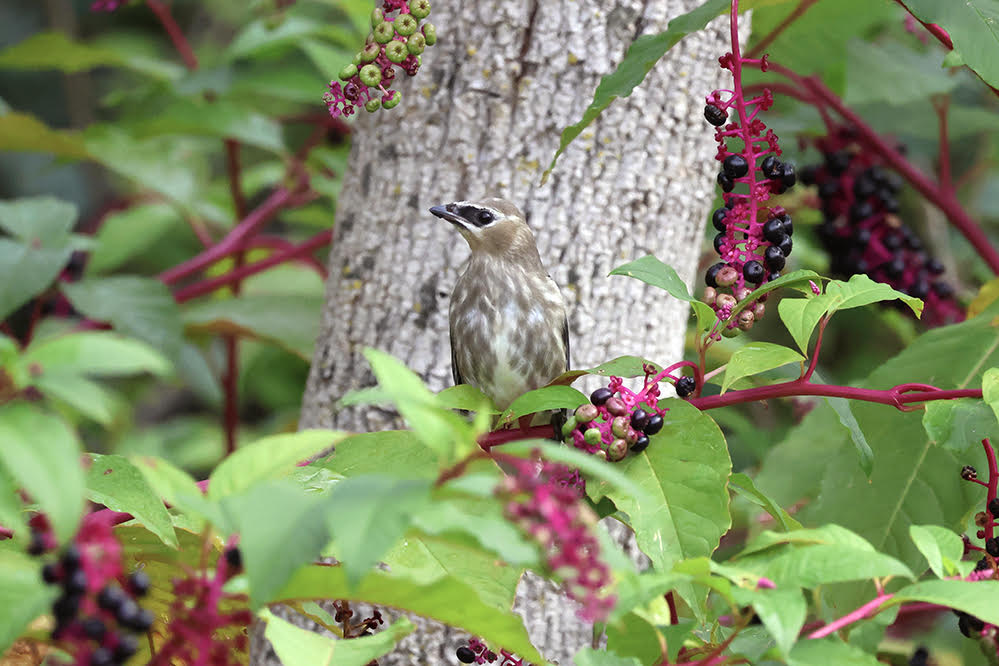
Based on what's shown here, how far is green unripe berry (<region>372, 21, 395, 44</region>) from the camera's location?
1734 millimetres

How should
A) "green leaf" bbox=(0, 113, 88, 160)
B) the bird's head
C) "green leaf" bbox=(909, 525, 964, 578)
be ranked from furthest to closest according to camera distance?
"green leaf" bbox=(0, 113, 88, 160) → the bird's head → "green leaf" bbox=(909, 525, 964, 578)

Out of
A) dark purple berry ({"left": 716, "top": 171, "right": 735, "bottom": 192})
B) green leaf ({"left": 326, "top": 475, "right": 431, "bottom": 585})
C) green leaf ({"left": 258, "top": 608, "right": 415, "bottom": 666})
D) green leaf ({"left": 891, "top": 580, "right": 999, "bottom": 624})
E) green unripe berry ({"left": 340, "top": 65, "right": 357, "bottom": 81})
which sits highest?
green unripe berry ({"left": 340, "top": 65, "right": 357, "bottom": 81})

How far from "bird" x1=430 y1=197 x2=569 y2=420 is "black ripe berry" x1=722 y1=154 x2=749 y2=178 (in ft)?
2.67

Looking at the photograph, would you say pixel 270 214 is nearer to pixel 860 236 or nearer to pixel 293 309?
pixel 293 309

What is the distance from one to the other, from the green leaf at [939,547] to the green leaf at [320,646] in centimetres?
70

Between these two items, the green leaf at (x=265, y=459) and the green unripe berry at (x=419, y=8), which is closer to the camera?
the green leaf at (x=265, y=459)

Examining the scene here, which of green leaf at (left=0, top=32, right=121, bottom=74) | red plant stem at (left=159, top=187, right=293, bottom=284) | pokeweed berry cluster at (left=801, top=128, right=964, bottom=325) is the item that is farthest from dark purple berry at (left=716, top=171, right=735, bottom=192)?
green leaf at (left=0, top=32, right=121, bottom=74)

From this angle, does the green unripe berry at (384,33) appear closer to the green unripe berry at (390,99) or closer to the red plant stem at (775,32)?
the green unripe berry at (390,99)

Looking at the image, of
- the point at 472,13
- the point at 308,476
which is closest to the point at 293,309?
the point at 472,13

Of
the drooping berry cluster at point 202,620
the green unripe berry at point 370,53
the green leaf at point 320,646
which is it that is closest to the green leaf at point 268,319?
the green unripe berry at point 370,53

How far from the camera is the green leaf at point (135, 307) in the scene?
3186mm

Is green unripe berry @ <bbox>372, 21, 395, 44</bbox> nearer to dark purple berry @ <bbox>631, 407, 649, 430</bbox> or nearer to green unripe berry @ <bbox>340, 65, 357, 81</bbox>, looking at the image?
green unripe berry @ <bbox>340, 65, 357, 81</bbox>

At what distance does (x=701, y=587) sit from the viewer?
154 centimetres

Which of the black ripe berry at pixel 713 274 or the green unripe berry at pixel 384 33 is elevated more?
the green unripe berry at pixel 384 33
